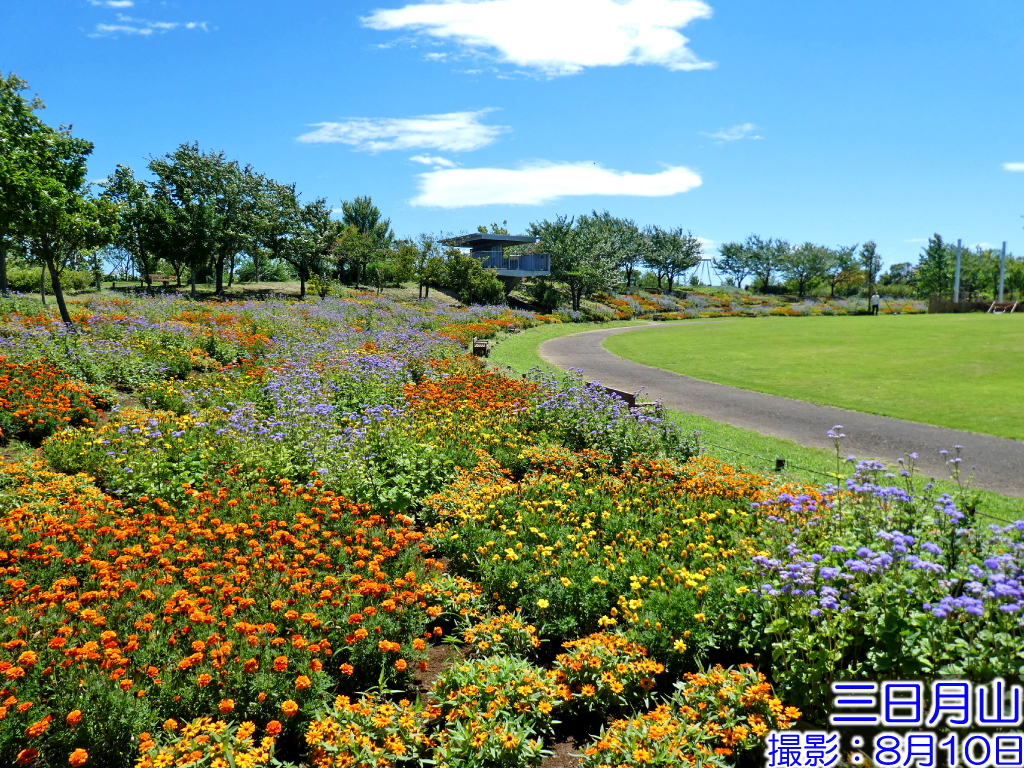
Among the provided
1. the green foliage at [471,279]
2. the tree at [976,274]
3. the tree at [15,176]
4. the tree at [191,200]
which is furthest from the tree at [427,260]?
the tree at [976,274]

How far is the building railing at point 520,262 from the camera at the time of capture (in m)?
52.4

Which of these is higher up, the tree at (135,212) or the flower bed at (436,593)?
the tree at (135,212)

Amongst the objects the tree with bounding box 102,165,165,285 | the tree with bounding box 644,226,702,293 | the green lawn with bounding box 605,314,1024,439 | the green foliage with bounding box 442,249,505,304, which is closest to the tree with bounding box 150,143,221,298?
the tree with bounding box 102,165,165,285

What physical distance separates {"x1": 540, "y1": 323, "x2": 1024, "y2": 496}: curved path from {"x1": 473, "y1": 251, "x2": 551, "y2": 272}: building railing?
35368 mm

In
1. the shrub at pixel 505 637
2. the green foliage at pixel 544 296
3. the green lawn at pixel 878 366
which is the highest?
the green foliage at pixel 544 296

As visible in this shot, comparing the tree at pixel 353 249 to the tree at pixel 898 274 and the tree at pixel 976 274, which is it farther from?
the tree at pixel 898 274

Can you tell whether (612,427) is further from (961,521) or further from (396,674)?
(396,674)

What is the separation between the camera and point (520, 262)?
2079 inches

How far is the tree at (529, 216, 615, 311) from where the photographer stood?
51.5 meters

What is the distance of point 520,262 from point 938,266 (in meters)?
60.9

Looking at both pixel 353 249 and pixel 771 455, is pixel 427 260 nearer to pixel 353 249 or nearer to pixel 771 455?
pixel 353 249

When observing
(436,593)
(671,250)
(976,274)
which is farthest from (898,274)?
(436,593)

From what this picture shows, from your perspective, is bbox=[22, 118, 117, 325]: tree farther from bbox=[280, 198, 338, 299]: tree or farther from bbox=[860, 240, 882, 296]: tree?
bbox=[860, 240, 882, 296]: tree

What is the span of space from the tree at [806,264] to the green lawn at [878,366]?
53.6 m
